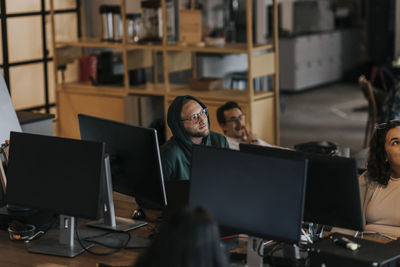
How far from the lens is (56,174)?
2.93 m

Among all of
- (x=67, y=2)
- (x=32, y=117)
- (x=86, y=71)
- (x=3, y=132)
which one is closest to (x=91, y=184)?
(x=3, y=132)

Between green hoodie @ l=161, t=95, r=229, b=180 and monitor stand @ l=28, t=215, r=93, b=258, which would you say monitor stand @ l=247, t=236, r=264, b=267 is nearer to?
monitor stand @ l=28, t=215, r=93, b=258

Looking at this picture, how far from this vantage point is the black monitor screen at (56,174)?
2.83m

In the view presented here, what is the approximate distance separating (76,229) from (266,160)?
110 cm

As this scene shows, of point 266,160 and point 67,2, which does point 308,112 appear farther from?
point 266,160

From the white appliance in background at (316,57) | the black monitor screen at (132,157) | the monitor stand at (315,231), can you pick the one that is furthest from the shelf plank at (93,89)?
the white appliance in background at (316,57)

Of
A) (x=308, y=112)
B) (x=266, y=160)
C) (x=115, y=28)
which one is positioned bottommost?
(x=308, y=112)

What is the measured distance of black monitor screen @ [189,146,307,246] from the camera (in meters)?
2.50

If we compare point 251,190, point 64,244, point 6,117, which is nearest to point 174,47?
point 6,117

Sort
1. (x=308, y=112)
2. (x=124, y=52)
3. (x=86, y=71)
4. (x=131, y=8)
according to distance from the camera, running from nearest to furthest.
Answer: (x=124, y=52) → (x=86, y=71) → (x=131, y=8) → (x=308, y=112)

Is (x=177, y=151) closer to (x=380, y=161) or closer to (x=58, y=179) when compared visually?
(x=58, y=179)

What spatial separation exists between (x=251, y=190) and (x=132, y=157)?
2.29 feet

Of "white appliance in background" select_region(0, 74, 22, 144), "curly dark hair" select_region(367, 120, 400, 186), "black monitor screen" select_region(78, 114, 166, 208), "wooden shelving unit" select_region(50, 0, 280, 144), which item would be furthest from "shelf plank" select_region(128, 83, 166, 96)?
"curly dark hair" select_region(367, 120, 400, 186)

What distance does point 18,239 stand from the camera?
3.14m
